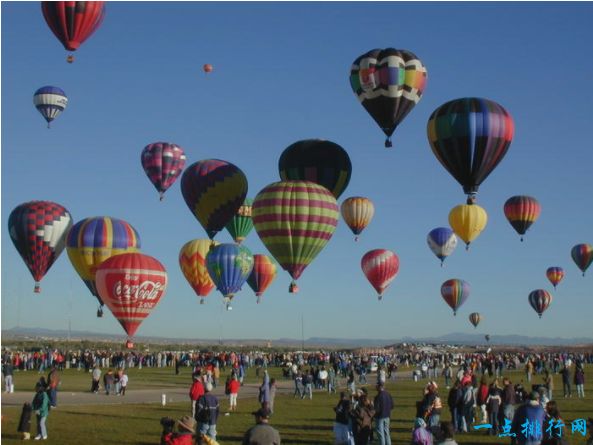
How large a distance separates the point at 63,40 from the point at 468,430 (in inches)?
1130

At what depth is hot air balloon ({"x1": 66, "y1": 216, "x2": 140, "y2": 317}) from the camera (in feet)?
131

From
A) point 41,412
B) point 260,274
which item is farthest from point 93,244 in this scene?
point 41,412

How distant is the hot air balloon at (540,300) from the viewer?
71.7 meters

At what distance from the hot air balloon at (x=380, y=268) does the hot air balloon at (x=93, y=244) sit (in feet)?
65.2

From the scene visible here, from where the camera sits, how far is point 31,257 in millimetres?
41688

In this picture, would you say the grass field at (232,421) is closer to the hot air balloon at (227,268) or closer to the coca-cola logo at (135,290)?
the coca-cola logo at (135,290)

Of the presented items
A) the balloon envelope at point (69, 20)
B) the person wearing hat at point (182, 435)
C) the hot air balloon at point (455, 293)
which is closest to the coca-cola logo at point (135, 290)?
the balloon envelope at point (69, 20)

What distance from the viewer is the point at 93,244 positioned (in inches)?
1574

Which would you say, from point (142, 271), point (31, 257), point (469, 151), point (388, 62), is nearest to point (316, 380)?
point (142, 271)

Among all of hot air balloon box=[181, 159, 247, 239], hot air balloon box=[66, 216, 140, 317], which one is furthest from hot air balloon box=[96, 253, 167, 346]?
hot air balloon box=[181, 159, 247, 239]

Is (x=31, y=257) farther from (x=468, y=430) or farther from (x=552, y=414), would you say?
(x=552, y=414)

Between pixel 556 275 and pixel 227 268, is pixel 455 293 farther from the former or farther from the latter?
pixel 227 268

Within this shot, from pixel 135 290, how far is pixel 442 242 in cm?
3247

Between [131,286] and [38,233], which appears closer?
[131,286]
